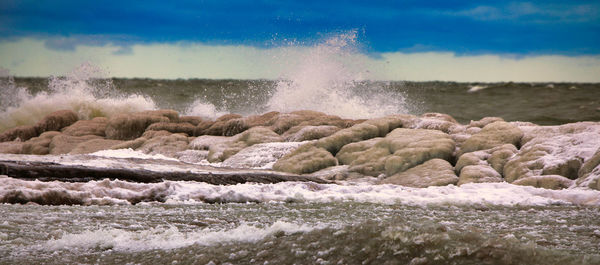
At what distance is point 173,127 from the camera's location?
15555 mm

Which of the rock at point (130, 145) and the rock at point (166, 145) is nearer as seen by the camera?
the rock at point (166, 145)

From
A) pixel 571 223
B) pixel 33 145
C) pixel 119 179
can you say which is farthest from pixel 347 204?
pixel 33 145

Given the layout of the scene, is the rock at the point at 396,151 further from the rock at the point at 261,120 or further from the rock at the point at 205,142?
the rock at the point at 261,120

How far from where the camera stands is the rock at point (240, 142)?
12.4m

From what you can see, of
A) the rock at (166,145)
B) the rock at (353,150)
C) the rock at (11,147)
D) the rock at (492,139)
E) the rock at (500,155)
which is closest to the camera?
the rock at (500,155)

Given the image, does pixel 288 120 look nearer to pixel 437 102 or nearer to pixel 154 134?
pixel 154 134

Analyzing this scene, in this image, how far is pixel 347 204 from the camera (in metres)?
7.10

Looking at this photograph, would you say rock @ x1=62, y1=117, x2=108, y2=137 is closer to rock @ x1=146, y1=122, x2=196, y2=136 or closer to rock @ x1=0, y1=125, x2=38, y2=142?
rock @ x1=0, y1=125, x2=38, y2=142

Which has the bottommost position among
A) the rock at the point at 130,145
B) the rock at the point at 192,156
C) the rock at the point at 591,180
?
the rock at the point at 192,156

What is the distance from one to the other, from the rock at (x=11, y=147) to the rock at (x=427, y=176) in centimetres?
989

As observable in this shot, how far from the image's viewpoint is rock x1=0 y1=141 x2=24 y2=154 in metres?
14.9

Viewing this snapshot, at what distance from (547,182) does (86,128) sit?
12205 millimetres

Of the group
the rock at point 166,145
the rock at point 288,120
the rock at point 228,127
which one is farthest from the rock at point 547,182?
the rock at point 228,127

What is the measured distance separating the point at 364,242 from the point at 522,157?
6.74 meters
